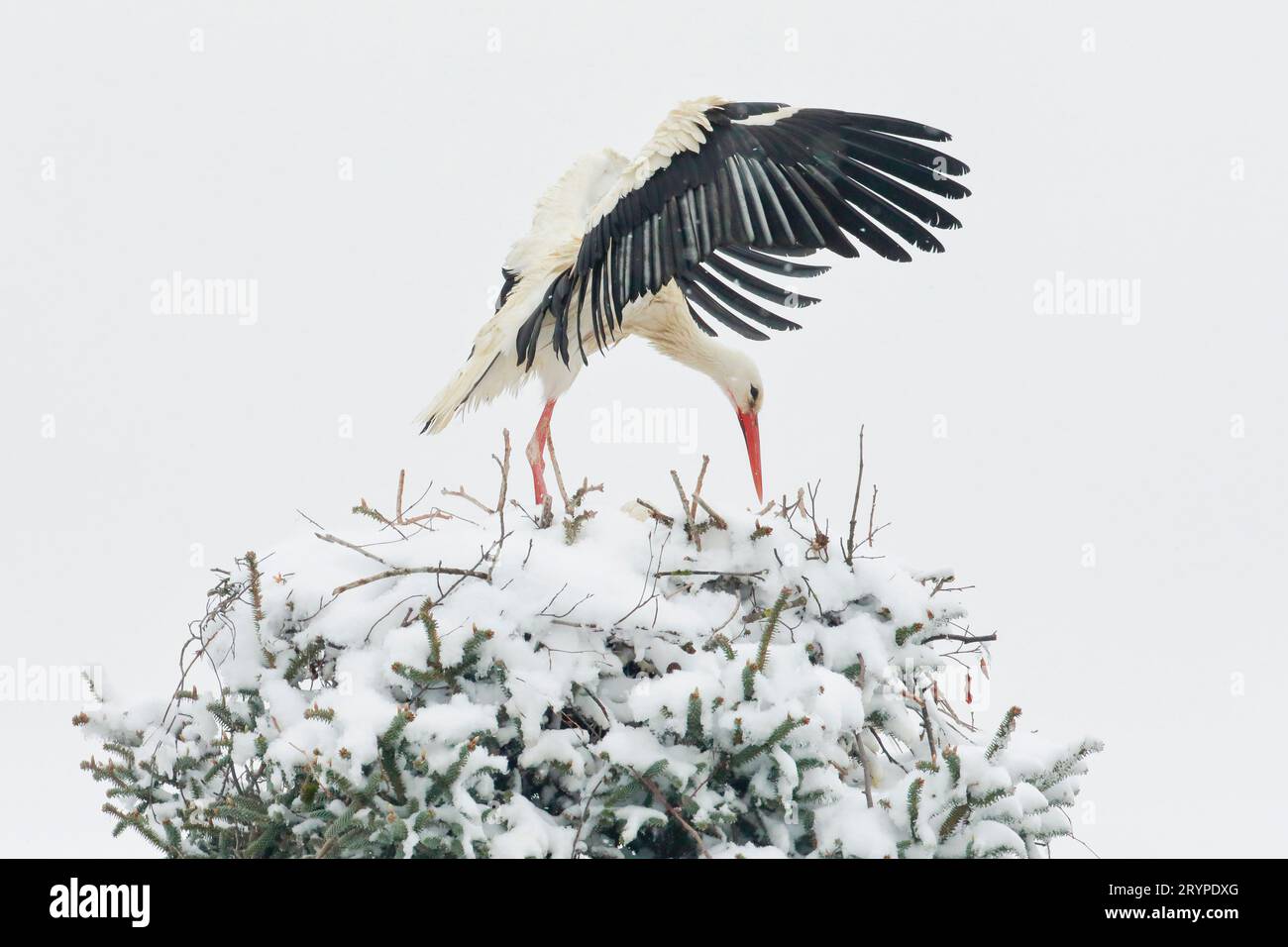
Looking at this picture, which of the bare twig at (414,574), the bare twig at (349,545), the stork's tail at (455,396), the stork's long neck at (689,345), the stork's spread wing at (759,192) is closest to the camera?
the bare twig at (414,574)

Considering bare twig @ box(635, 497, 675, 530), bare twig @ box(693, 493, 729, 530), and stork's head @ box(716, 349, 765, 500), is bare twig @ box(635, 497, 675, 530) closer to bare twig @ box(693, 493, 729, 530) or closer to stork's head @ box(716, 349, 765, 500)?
bare twig @ box(693, 493, 729, 530)

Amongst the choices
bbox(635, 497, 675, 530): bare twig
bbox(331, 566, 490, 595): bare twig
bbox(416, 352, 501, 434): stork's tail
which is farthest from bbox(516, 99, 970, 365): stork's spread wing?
bbox(331, 566, 490, 595): bare twig

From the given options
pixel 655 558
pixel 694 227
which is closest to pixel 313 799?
pixel 655 558

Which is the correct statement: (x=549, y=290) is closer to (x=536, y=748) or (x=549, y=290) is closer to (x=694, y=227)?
(x=694, y=227)

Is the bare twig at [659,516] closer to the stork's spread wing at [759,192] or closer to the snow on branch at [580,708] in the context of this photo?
the snow on branch at [580,708]

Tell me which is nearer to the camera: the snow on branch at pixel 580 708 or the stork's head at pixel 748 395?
the snow on branch at pixel 580 708

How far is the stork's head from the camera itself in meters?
6.15

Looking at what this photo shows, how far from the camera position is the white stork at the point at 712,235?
4961 millimetres

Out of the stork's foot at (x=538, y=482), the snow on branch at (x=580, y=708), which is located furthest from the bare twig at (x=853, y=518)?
the stork's foot at (x=538, y=482)

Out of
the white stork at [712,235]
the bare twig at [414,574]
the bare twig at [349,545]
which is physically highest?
the white stork at [712,235]

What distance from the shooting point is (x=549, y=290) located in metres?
5.97

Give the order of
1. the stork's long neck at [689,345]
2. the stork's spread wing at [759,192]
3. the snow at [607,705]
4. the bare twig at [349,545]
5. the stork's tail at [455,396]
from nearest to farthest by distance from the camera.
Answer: the snow at [607,705] < the bare twig at [349,545] < the stork's spread wing at [759,192] < the stork's tail at [455,396] < the stork's long neck at [689,345]

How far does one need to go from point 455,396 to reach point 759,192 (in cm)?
175
